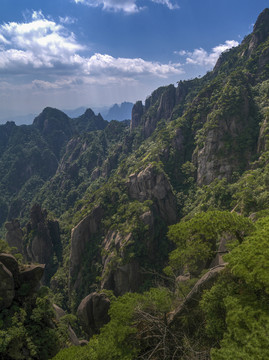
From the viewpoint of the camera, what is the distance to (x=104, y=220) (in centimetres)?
5659

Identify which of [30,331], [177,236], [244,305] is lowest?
[30,331]

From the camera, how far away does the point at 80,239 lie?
54.9 m

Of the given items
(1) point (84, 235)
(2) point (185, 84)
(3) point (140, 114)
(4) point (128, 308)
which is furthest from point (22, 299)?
(3) point (140, 114)

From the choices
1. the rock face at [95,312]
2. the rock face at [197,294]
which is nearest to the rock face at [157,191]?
the rock face at [95,312]

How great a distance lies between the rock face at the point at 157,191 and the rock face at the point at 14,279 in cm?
3420

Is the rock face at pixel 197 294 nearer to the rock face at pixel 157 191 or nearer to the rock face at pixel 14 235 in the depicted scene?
the rock face at pixel 157 191

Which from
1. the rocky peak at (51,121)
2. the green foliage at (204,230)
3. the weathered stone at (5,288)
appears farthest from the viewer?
the rocky peak at (51,121)

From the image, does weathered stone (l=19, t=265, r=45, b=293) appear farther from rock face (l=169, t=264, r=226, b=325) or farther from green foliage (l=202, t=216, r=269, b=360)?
green foliage (l=202, t=216, r=269, b=360)

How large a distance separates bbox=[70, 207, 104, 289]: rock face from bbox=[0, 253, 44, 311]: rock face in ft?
98.4

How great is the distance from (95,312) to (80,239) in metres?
27.1

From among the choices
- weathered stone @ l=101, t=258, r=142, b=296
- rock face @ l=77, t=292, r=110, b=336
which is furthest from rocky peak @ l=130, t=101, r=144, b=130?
rock face @ l=77, t=292, r=110, b=336

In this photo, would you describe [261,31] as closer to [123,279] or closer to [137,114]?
[137,114]

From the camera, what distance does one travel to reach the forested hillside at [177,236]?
12727 mm

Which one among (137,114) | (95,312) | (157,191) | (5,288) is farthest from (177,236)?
(137,114)
